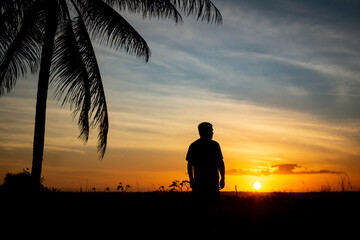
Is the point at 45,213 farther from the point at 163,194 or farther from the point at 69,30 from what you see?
the point at 69,30

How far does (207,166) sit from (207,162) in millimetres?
66

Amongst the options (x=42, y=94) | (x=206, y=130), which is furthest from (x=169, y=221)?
(x=42, y=94)

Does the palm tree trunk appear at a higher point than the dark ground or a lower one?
higher

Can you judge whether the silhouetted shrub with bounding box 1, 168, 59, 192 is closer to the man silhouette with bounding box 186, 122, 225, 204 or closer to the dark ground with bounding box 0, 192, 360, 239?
the dark ground with bounding box 0, 192, 360, 239

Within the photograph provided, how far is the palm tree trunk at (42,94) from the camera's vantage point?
28.4 ft

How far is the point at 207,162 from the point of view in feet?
17.2

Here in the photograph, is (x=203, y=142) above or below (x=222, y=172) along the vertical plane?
above

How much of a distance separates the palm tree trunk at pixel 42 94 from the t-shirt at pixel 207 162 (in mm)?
5275

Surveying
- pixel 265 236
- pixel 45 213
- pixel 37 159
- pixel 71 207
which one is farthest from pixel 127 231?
pixel 37 159

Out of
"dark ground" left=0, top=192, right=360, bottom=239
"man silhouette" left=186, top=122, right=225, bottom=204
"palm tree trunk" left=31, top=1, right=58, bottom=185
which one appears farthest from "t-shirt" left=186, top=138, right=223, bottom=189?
"palm tree trunk" left=31, top=1, right=58, bottom=185

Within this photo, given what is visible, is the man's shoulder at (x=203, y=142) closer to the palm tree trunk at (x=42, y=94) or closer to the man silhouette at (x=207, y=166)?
the man silhouette at (x=207, y=166)

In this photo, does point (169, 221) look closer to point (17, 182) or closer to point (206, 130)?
point (206, 130)

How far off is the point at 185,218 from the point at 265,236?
5.20ft

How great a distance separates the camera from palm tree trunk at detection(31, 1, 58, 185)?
866 cm
